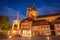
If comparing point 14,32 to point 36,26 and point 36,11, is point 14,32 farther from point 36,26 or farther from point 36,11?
point 36,11

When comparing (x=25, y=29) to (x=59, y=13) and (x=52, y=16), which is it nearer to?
(x=52, y=16)

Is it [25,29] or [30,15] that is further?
[30,15]

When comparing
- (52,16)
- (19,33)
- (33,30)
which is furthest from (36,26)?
(52,16)

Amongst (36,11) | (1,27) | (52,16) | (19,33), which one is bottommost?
(19,33)

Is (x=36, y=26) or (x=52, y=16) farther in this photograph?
(x=52, y=16)

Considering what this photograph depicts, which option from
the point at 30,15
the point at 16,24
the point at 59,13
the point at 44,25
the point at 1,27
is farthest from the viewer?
the point at 30,15

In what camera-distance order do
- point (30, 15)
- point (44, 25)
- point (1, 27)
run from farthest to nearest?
point (30, 15) < point (44, 25) < point (1, 27)

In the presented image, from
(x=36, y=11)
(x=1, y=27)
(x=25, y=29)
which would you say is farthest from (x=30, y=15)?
(x=1, y=27)

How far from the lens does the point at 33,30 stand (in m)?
27.2

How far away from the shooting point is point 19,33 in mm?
26719

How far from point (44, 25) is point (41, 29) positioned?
132cm

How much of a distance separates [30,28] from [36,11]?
52.9 ft

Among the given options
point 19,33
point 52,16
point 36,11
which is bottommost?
point 19,33

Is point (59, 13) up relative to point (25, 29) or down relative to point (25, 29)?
up
